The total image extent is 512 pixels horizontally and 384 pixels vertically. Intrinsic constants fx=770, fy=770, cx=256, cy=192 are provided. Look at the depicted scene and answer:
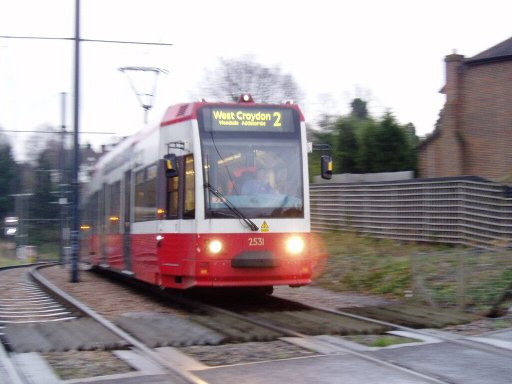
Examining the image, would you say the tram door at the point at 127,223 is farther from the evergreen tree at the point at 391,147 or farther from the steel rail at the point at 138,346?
the evergreen tree at the point at 391,147

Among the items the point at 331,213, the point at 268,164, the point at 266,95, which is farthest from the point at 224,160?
the point at 266,95

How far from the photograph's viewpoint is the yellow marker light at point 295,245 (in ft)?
41.1

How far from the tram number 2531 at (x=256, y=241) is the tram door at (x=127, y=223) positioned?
15.1ft

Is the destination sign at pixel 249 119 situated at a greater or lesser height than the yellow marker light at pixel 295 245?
greater

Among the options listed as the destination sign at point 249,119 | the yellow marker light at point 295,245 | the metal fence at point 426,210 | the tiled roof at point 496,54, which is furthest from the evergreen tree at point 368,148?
the yellow marker light at point 295,245

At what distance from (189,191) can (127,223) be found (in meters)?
4.47

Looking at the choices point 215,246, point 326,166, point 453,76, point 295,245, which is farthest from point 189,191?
point 453,76

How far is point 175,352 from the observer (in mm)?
8695

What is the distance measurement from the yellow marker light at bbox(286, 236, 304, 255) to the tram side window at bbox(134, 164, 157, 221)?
8.98 ft

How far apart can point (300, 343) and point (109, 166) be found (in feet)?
40.1

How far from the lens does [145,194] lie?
1492 centimetres

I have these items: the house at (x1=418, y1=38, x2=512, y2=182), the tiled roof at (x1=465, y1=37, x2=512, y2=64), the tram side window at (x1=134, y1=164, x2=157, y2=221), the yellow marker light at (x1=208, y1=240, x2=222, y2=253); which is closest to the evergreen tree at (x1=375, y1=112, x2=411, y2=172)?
the house at (x1=418, y1=38, x2=512, y2=182)

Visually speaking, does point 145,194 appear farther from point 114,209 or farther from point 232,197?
point 114,209

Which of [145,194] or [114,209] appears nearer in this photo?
[145,194]
